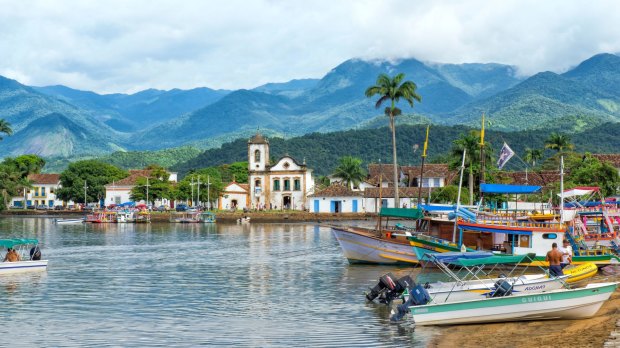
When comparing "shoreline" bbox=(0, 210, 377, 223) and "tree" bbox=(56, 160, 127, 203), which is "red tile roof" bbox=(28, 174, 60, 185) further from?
"shoreline" bbox=(0, 210, 377, 223)

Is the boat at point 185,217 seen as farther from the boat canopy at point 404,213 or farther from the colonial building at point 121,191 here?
the boat canopy at point 404,213

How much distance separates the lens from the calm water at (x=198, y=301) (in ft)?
80.4

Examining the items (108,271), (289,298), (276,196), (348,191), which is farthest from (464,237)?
(276,196)

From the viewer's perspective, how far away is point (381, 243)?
41.1 meters

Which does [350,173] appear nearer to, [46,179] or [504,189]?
[46,179]

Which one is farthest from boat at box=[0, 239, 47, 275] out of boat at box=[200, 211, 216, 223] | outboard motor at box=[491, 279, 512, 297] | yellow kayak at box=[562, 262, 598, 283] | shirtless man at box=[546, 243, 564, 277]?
boat at box=[200, 211, 216, 223]

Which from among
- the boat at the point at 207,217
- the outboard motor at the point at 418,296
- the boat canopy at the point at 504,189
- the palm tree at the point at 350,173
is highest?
the palm tree at the point at 350,173

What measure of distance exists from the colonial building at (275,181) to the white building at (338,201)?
6188 millimetres

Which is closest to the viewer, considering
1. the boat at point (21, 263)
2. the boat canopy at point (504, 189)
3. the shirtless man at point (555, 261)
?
the shirtless man at point (555, 261)

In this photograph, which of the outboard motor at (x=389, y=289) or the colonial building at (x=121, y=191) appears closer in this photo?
the outboard motor at (x=389, y=289)

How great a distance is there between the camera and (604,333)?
23047 millimetres

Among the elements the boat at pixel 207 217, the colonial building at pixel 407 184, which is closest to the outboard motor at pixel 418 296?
the colonial building at pixel 407 184

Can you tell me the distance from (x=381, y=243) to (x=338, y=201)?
212 feet

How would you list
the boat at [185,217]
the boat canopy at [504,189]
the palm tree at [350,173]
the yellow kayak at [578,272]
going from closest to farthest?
the yellow kayak at [578,272] < the boat canopy at [504,189] < the boat at [185,217] < the palm tree at [350,173]
